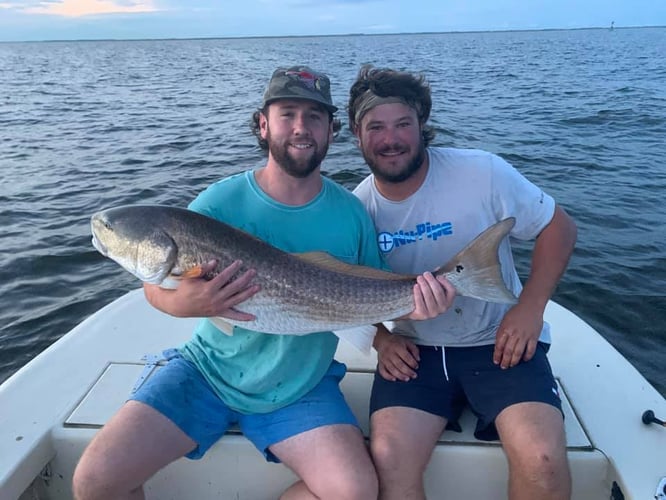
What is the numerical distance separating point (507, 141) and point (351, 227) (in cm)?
1272

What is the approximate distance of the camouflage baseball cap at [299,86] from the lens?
3.21 metres

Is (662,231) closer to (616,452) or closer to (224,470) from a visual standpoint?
(616,452)

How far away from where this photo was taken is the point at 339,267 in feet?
9.95

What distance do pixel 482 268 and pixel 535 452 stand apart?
2.91 ft

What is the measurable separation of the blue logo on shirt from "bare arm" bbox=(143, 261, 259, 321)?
968mm

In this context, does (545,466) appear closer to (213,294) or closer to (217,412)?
(217,412)

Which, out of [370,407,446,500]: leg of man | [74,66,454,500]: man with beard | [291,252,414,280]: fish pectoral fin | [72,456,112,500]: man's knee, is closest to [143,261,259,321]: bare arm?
[74,66,454,500]: man with beard

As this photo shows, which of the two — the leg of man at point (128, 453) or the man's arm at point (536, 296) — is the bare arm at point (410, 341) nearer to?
the man's arm at point (536, 296)

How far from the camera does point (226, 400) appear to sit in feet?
10.2

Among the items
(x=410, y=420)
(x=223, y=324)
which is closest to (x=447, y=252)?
(x=410, y=420)

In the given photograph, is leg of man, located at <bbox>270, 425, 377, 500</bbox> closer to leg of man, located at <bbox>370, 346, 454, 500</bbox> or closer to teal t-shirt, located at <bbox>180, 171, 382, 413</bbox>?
leg of man, located at <bbox>370, 346, 454, 500</bbox>

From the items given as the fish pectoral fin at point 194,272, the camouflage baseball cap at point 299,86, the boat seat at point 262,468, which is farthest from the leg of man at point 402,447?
the camouflage baseball cap at point 299,86

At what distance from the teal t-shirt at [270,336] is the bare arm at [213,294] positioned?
35cm

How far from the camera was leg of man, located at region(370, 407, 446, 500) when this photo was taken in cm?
285
